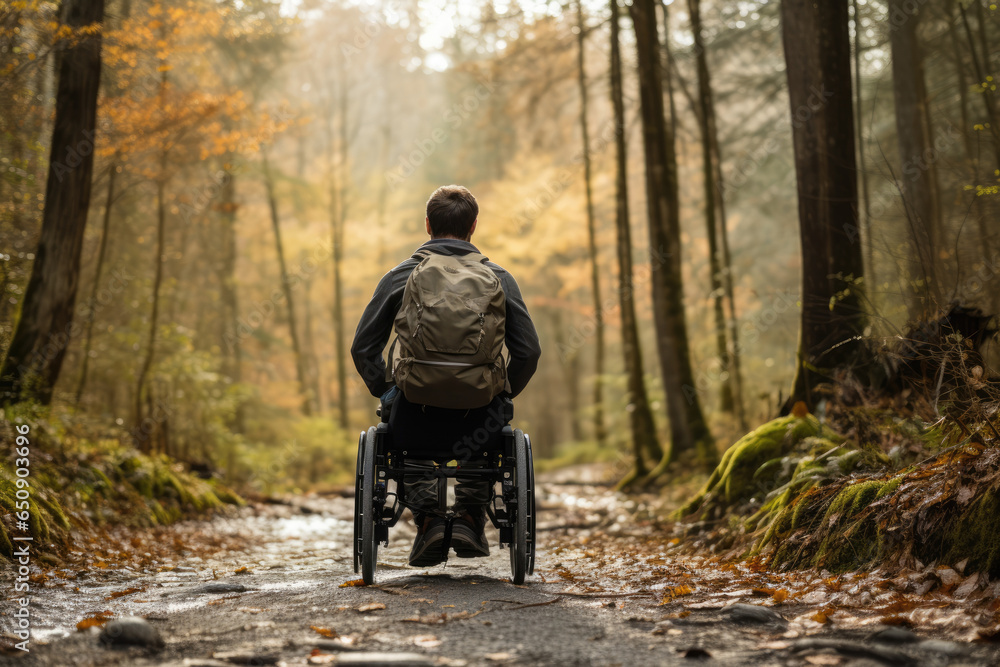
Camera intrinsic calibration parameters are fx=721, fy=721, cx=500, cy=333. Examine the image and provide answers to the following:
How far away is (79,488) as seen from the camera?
6.18 m

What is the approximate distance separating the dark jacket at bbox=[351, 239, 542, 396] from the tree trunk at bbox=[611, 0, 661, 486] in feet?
23.9

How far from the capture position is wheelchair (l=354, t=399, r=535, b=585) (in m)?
3.61

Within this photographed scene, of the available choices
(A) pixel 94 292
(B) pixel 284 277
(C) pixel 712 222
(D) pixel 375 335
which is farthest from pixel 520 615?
(B) pixel 284 277

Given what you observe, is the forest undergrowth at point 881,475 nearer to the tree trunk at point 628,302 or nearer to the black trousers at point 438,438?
the black trousers at point 438,438

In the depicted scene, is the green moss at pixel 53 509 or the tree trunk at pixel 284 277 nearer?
the green moss at pixel 53 509

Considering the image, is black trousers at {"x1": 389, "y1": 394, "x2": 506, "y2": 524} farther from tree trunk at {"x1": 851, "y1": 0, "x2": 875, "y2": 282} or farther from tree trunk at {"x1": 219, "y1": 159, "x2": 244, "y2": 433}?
tree trunk at {"x1": 219, "y1": 159, "x2": 244, "y2": 433}

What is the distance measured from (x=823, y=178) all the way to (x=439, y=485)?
446cm

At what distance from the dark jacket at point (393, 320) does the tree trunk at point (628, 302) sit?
7275 millimetres

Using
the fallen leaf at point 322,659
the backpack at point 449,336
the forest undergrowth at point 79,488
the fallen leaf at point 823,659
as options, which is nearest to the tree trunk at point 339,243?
the forest undergrowth at point 79,488

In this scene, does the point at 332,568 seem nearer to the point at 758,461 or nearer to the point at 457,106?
the point at 758,461

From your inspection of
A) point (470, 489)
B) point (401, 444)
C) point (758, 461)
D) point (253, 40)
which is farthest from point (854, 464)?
point (253, 40)

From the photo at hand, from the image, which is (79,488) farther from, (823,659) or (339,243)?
(339,243)

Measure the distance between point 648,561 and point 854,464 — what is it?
145cm

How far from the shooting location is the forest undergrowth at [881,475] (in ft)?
10.2
